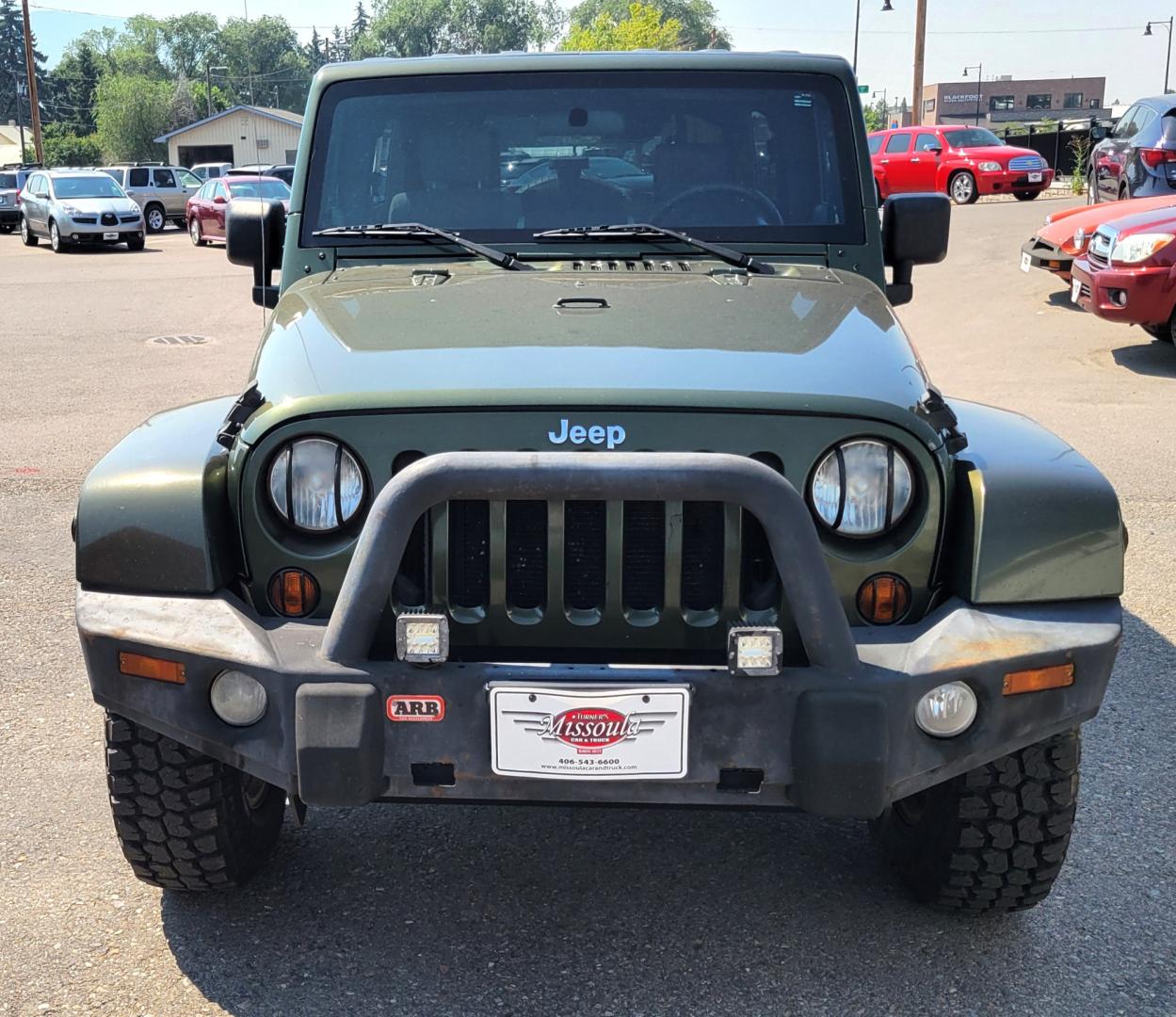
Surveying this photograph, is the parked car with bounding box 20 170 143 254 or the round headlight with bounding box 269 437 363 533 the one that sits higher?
the round headlight with bounding box 269 437 363 533

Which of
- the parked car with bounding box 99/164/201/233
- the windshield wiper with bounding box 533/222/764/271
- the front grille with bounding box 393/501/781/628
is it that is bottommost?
the parked car with bounding box 99/164/201/233

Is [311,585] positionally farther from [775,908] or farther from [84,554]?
[775,908]

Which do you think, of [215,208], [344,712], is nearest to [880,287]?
[344,712]

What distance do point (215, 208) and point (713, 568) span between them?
86.0 feet

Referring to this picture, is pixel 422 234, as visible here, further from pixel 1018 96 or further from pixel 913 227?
pixel 1018 96

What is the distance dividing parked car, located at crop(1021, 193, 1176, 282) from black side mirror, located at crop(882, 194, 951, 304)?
8.46 meters

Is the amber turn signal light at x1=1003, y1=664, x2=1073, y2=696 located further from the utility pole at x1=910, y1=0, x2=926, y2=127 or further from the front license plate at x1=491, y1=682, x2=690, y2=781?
the utility pole at x1=910, y1=0, x2=926, y2=127

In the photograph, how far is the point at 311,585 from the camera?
276cm

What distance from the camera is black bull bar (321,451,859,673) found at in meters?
2.42

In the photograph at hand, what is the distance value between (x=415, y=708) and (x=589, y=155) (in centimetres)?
196

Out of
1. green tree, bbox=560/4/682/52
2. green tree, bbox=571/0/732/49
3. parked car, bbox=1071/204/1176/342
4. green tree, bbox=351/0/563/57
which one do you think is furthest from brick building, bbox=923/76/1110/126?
parked car, bbox=1071/204/1176/342

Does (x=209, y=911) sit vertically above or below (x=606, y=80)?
below

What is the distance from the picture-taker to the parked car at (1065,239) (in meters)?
12.2

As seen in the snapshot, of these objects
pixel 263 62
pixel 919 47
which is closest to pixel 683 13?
pixel 263 62
